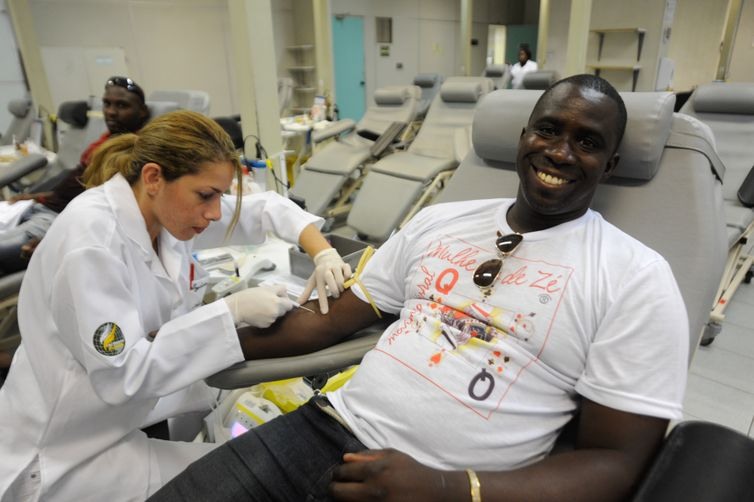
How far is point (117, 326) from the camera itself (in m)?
0.92

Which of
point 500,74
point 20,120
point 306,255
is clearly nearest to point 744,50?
point 500,74

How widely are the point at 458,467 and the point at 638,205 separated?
31.4 inches

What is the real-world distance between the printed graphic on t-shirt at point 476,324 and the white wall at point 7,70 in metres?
6.05

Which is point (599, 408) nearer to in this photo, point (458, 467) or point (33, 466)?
point (458, 467)

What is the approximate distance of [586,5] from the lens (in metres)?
3.38

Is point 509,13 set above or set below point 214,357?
above

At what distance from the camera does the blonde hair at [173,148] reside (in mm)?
1019

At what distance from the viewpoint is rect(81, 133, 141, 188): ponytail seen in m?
1.10

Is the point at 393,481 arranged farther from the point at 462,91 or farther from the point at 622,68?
the point at 622,68

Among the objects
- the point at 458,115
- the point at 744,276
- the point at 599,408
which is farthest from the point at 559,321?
the point at 458,115

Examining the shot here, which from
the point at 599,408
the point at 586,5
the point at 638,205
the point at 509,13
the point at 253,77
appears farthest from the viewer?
the point at 509,13

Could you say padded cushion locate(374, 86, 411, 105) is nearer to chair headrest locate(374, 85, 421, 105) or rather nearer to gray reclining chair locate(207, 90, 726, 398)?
chair headrest locate(374, 85, 421, 105)

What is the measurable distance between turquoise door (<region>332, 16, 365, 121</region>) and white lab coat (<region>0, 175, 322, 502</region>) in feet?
22.7

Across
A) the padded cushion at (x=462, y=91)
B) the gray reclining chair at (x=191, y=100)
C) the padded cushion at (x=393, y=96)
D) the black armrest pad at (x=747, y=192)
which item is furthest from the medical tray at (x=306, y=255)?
the padded cushion at (x=393, y=96)
